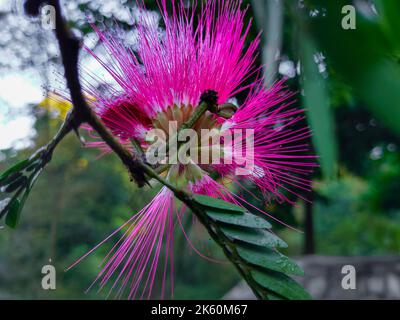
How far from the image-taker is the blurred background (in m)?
0.19

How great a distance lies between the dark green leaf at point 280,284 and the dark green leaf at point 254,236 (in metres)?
0.03

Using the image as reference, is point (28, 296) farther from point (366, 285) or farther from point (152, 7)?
point (152, 7)

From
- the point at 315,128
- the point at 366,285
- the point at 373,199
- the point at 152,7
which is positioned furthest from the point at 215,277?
the point at 315,128

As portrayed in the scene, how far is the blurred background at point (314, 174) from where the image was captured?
0.64 ft

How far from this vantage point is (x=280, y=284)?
1.44 ft

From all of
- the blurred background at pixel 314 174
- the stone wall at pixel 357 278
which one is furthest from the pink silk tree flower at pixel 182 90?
the stone wall at pixel 357 278

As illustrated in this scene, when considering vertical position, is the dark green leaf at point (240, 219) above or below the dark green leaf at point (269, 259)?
above

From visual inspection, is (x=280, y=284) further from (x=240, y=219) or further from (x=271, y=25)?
(x=271, y=25)

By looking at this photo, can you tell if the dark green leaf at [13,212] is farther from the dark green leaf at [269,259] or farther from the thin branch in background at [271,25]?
the thin branch in background at [271,25]

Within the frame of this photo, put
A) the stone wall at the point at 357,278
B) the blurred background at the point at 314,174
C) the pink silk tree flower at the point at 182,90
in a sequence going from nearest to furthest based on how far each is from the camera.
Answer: the blurred background at the point at 314,174
the pink silk tree flower at the point at 182,90
the stone wall at the point at 357,278

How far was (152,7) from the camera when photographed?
0.76m

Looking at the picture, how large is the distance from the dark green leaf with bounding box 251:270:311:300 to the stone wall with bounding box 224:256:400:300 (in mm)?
2044

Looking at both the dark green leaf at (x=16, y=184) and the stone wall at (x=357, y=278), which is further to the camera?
the stone wall at (x=357, y=278)

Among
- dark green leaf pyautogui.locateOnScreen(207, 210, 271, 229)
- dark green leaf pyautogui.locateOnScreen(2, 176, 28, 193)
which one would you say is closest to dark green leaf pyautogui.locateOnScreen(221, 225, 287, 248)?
dark green leaf pyautogui.locateOnScreen(207, 210, 271, 229)
